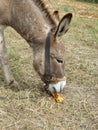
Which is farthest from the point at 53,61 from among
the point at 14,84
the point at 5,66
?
the point at 5,66

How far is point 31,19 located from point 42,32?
23 centimetres

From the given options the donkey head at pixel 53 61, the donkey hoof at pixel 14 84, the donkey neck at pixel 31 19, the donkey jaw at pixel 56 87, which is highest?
the donkey neck at pixel 31 19

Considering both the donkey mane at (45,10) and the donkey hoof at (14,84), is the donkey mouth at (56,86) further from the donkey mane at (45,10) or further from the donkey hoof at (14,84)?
the donkey mane at (45,10)

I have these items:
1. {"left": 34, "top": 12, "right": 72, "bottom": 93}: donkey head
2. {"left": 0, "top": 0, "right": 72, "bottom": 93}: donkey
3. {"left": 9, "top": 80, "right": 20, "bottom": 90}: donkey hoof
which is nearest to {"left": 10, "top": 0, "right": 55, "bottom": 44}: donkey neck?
{"left": 0, "top": 0, "right": 72, "bottom": 93}: donkey

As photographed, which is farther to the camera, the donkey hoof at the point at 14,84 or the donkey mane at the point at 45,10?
the donkey hoof at the point at 14,84

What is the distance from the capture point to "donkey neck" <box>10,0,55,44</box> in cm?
390

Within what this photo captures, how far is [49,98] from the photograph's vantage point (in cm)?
407

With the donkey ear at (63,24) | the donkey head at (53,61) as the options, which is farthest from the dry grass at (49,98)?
the donkey ear at (63,24)

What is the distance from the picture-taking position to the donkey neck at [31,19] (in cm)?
390

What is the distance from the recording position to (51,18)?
391 cm

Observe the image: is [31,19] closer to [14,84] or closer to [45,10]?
[45,10]

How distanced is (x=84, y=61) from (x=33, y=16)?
182cm

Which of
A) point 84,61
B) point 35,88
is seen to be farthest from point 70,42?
point 35,88

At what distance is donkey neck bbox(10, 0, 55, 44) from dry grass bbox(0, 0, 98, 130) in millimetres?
211
